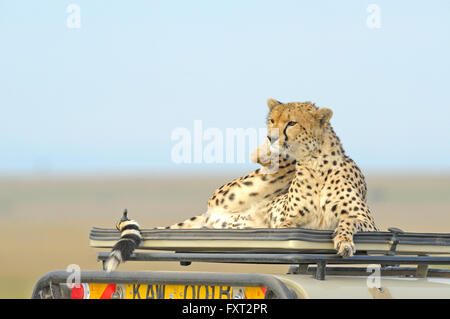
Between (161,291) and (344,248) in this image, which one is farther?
(344,248)

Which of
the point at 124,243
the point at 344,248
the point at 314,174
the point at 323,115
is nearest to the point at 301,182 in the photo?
the point at 314,174

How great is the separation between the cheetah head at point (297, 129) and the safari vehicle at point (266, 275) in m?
1.24

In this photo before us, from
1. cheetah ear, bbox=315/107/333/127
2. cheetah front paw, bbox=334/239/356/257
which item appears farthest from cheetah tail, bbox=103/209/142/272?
cheetah ear, bbox=315/107/333/127

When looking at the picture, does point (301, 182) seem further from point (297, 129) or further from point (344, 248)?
point (344, 248)

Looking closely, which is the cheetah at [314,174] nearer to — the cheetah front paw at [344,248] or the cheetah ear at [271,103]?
the cheetah ear at [271,103]

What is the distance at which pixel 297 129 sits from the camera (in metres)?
7.63

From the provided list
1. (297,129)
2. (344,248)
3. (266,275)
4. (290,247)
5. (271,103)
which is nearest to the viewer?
(266,275)

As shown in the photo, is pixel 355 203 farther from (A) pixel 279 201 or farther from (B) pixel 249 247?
(B) pixel 249 247

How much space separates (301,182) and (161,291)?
2.18 m

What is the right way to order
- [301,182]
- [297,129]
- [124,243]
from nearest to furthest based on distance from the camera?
[124,243] < [297,129] < [301,182]

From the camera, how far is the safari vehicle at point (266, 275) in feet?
18.7

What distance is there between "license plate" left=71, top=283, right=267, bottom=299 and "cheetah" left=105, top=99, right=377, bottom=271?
930mm
